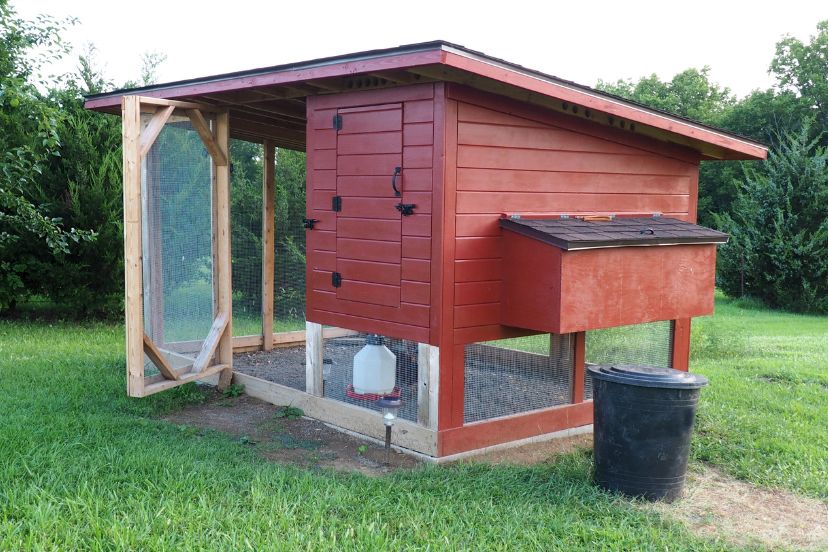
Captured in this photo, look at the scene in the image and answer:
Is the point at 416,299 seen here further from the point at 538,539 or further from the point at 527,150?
the point at 538,539

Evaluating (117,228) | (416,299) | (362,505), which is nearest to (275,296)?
(117,228)

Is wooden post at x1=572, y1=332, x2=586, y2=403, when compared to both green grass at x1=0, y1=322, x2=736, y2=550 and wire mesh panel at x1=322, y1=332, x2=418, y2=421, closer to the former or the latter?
green grass at x1=0, y1=322, x2=736, y2=550

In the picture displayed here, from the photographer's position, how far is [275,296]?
887 centimetres

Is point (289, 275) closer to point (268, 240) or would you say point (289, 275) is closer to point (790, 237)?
point (268, 240)

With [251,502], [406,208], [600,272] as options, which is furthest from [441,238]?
[251,502]

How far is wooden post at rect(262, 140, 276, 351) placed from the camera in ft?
27.9

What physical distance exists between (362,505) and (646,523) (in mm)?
1447

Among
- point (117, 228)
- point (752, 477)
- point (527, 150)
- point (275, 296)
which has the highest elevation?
point (527, 150)

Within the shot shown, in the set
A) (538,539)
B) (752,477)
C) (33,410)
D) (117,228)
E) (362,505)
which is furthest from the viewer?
(117,228)

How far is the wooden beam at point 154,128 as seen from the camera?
19.3 ft

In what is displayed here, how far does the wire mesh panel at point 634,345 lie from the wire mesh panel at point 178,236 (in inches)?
129

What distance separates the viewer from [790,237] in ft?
55.4

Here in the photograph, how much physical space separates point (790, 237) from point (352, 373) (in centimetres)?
1354

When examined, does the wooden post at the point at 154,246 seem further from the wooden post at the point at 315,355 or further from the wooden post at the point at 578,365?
the wooden post at the point at 578,365
